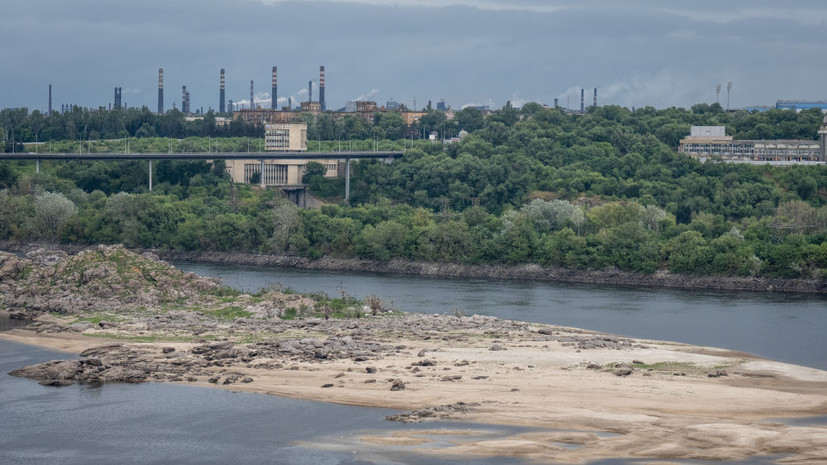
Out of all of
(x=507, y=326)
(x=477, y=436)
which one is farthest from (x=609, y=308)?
(x=477, y=436)

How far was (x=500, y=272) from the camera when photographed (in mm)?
76062

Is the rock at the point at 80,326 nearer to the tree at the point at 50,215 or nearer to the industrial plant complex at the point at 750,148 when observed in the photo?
the tree at the point at 50,215

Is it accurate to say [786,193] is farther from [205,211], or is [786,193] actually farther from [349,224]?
[205,211]

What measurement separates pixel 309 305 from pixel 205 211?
4490 cm

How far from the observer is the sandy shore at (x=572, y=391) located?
1184 inches

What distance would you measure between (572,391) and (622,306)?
82.3 feet

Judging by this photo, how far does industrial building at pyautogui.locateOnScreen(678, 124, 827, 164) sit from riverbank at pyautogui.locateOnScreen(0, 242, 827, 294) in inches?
1611

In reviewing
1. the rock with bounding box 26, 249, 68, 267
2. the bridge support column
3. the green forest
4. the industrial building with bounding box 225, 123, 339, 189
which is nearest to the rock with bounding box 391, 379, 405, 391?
the rock with bounding box 26, 249, 68, 267

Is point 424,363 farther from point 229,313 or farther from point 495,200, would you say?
point 495,200

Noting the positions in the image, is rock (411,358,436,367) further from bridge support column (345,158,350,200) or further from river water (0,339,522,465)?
bridge support column (345,158,350,200)

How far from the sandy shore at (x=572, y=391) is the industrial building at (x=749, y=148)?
7203 cm

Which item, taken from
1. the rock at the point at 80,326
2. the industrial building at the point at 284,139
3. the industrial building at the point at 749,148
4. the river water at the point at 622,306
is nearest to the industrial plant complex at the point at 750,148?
the industrial building at the point at 749,148

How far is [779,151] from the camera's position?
114 meters

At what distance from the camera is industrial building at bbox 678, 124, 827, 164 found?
11231 centimetres
